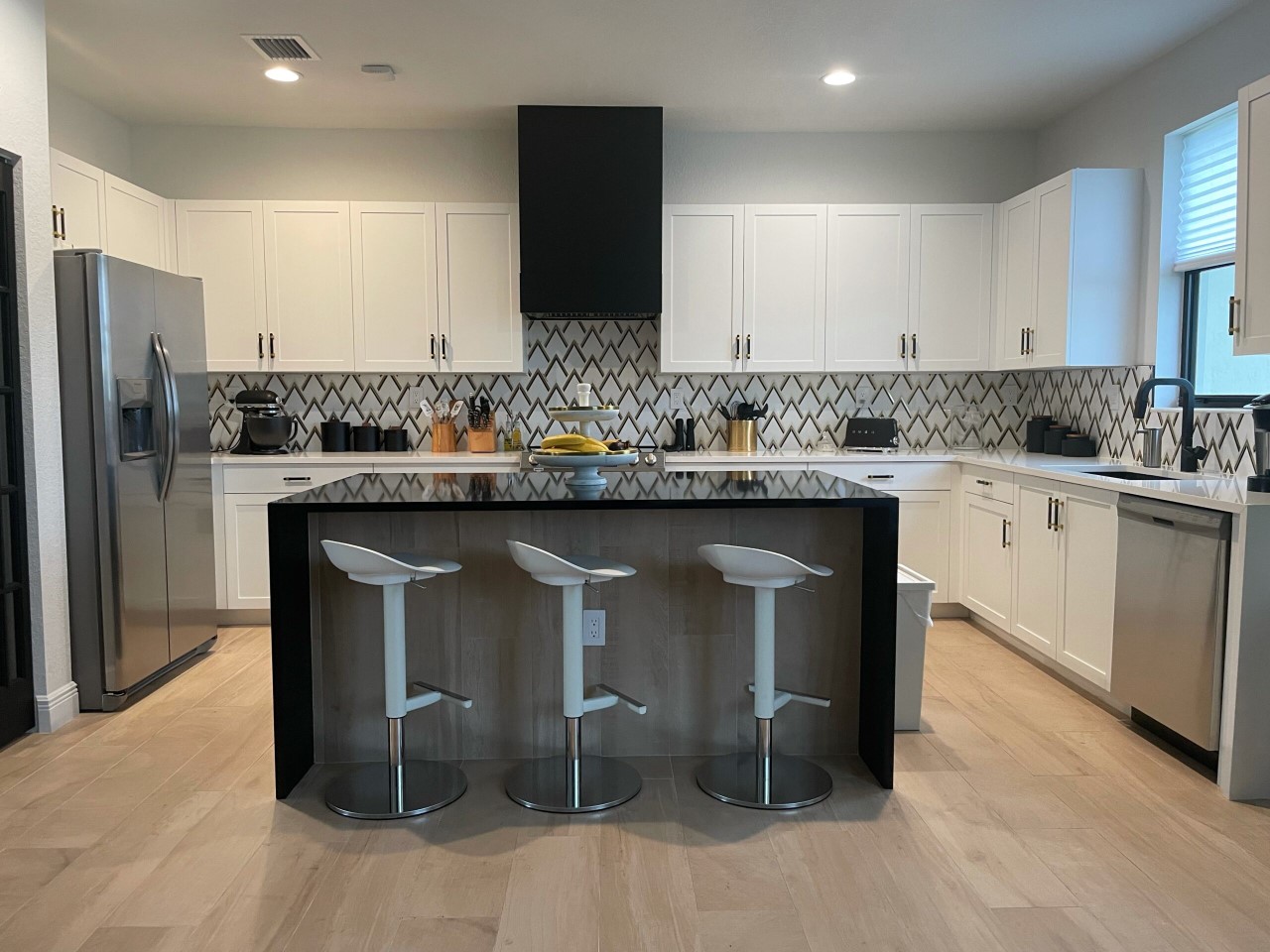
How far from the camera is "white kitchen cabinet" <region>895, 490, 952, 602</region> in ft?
16.1

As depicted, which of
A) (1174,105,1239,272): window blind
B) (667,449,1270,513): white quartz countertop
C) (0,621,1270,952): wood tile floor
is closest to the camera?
(0,621,1270,952): wood tile floor

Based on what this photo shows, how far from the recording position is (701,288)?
513 centimetres

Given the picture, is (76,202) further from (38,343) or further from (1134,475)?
(1134,475)

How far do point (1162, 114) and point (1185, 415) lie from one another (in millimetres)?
1459

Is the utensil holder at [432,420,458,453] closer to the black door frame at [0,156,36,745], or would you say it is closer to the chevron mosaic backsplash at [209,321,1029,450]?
the chevron mosaic backsplash at [209,321,1029,450]

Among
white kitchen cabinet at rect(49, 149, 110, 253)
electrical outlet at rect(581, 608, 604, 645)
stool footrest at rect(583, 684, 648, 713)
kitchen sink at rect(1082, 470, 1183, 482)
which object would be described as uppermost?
white kitchen cabinet at rect(49, 149, 110, 253)

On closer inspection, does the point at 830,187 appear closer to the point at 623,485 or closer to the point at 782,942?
the point at 623,485

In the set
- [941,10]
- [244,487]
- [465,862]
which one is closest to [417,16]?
[941,10]

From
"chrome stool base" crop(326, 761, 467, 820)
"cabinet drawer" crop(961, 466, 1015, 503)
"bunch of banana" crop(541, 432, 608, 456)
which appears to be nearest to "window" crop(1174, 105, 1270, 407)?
"cabinet drawer" crop(961, 466, 1015, 503)

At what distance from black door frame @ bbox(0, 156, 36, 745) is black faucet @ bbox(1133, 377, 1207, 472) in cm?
410

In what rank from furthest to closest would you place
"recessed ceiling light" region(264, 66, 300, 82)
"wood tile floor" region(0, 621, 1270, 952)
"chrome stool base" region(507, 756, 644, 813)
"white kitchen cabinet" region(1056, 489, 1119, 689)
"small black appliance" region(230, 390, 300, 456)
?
"small black appliance" region(230, 390, 300, 456) < "recessed ceiling light" region(264, 66, 300, 82) < "white kitchen cabinet" region(1056, 489, 1119, 689) < "chrome stool base" region(507, 756, 644, 813) < "wood tile floor" region(0, 621, 1270, 952)

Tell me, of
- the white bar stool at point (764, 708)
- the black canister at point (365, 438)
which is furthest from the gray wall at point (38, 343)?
the white bar stool at point (764, 708)

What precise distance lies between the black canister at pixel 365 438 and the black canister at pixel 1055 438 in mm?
3604

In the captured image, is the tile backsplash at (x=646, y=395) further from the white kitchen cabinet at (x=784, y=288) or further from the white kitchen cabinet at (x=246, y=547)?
the white kitchen cabinet at (x=246, y=547)
